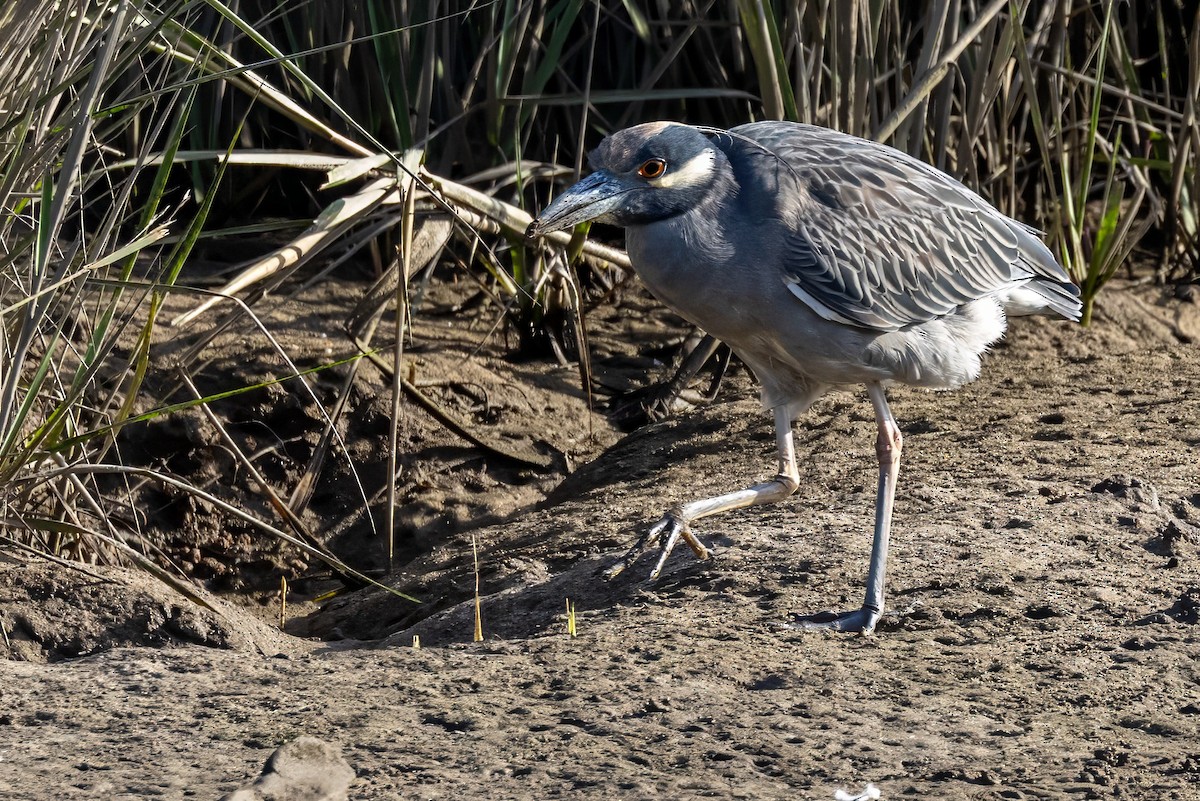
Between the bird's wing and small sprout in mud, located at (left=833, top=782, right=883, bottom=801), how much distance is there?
59.2 inches

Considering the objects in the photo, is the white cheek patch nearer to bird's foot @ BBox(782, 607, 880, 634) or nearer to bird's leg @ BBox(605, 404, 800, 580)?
bird's leg @ BBox(605, 404, 800, 580)

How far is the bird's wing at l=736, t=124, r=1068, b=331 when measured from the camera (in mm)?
3697

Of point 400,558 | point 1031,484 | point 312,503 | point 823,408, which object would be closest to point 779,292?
point 1031,484

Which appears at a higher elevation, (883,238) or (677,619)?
(883,238)

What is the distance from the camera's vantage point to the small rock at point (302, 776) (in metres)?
2.38

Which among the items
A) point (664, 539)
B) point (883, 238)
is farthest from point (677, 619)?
point (883, 238)

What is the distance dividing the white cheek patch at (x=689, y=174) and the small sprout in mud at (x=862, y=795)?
1.74 metres

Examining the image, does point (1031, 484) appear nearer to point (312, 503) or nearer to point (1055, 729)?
point (1055, 729)

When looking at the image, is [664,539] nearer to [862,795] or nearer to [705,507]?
[705,507]

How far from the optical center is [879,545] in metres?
3.45

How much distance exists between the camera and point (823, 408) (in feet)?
17.4

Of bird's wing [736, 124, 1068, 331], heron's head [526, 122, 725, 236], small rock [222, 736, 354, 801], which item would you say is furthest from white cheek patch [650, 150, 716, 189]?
small rock [222, 736, 354, 801]

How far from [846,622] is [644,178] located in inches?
49.2

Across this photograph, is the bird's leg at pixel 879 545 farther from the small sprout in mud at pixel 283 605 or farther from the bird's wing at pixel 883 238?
the small sprout in mud at pixel 283 605
